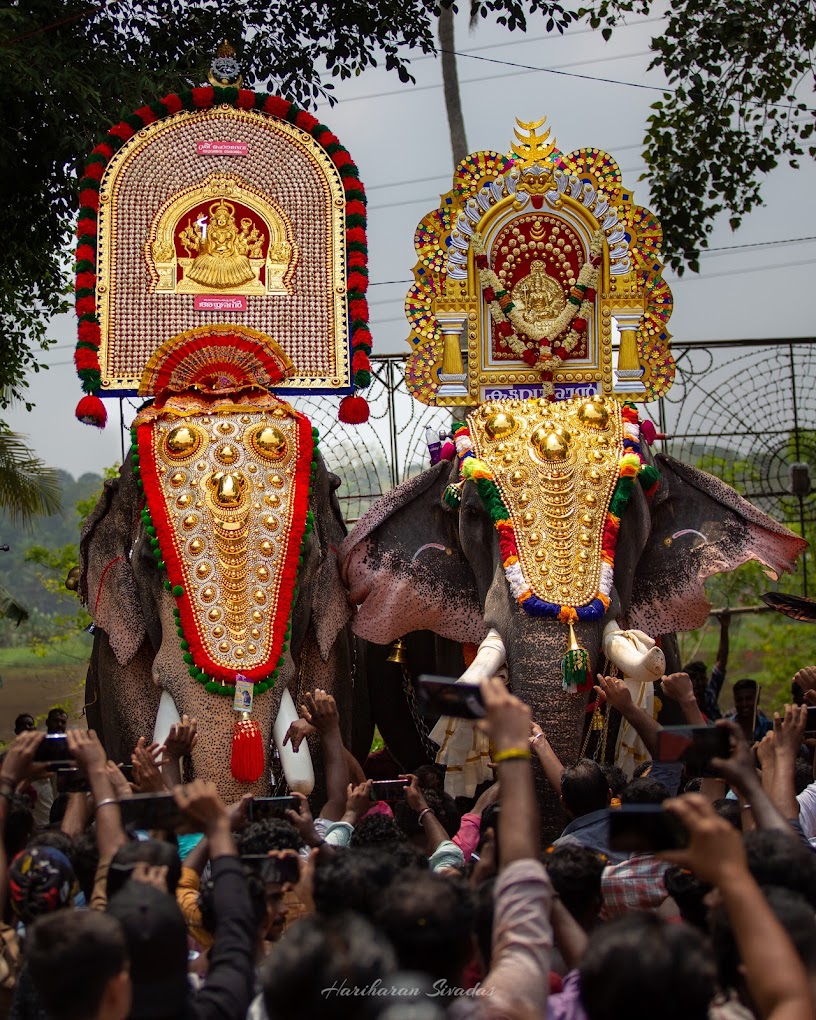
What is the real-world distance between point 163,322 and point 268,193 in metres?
0.88

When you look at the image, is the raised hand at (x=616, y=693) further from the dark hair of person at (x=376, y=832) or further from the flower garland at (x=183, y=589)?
the flower garland at (x=183, y=589)

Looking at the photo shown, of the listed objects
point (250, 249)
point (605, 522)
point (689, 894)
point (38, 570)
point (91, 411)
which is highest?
point (250, 249)

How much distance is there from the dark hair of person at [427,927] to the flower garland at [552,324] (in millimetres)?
5243

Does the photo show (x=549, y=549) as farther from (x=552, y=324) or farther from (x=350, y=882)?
(x=350, y=882)

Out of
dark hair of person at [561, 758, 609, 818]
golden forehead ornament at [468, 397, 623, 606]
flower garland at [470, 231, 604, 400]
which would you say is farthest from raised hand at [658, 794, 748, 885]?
flower garland at [470, 231, 604, 400]

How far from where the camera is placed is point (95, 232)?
27.1ft

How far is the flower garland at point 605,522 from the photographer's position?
7.18 metres

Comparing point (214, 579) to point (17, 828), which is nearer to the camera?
point (17, 828)

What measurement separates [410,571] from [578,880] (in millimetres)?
4054

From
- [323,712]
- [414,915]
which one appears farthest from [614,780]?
[414,915]

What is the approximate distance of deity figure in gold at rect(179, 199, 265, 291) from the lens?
8.30 m

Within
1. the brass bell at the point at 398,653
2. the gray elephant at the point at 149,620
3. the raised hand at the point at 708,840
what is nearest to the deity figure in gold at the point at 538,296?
the gray elephant at the point at 149,620

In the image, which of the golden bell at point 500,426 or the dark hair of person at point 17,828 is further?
the golden bell at point 500,426

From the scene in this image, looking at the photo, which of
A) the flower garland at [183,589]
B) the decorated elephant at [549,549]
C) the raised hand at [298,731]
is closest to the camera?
the raised hand at [298,731]
